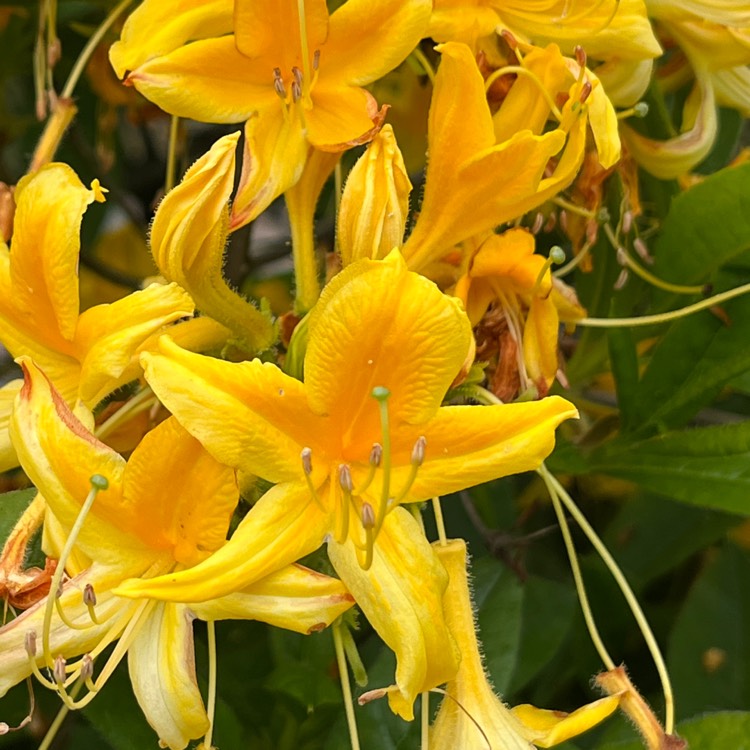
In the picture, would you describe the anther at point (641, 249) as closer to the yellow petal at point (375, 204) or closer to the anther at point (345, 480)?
the yellow petal at point (375, 204)

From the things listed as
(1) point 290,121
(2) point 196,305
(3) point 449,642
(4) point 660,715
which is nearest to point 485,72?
(1) point 290,121

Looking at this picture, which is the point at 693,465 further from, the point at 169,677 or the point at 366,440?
the point at 169,677

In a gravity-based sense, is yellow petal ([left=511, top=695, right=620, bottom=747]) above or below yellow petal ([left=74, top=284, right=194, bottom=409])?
below

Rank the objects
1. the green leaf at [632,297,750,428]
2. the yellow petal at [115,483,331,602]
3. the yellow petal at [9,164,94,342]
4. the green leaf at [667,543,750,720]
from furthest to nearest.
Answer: the green leaf at [667,543,750,720] < the green leaf at [632,297,750,428] < the yellow petal at [9,164,94,342] < the yellow petal at [115,483,331,602]

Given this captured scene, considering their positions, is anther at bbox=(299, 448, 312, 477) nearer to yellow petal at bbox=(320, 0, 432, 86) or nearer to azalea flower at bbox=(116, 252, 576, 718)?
azalea flower at bbox=(116, 252, 576, 718)

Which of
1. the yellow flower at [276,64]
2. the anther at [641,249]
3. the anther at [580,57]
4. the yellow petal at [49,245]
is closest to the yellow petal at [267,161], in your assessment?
the yellow flower at [276,64]

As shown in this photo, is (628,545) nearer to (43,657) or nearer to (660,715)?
(660,715)

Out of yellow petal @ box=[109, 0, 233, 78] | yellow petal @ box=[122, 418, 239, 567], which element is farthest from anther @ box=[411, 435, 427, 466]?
yellow petal @ box=[109, 0, 233, 78]
